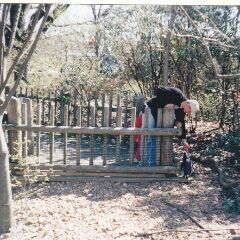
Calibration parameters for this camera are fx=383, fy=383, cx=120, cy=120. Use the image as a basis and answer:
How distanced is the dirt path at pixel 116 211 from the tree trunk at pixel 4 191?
4.0 inches

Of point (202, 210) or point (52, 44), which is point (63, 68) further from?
point (202, 210)

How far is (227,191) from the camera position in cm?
464

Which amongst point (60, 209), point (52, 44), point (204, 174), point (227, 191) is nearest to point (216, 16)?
point (204, 174)

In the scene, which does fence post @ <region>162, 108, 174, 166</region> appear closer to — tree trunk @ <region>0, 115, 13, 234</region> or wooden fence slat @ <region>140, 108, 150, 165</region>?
wooden fence slat @ <region>140, 108, 150, 165</region>

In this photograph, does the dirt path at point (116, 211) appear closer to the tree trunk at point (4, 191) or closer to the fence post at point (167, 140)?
the tree trunk at point (4, 191)

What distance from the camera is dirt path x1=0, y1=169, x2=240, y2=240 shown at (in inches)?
138

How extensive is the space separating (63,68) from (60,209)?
690cm

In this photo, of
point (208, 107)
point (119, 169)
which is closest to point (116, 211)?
point (119, 169)

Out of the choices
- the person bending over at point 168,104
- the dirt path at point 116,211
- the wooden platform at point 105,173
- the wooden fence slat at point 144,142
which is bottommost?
the dirt path at point 116,211

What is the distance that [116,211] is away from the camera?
4.00m

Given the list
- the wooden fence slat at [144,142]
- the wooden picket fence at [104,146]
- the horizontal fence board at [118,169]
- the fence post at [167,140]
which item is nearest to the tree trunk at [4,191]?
the wooden picket fence at [104,146]

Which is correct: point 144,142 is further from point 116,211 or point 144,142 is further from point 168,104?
point 116,211

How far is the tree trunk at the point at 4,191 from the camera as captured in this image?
334cm

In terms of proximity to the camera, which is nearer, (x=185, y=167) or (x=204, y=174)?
(x=185, y=167)
